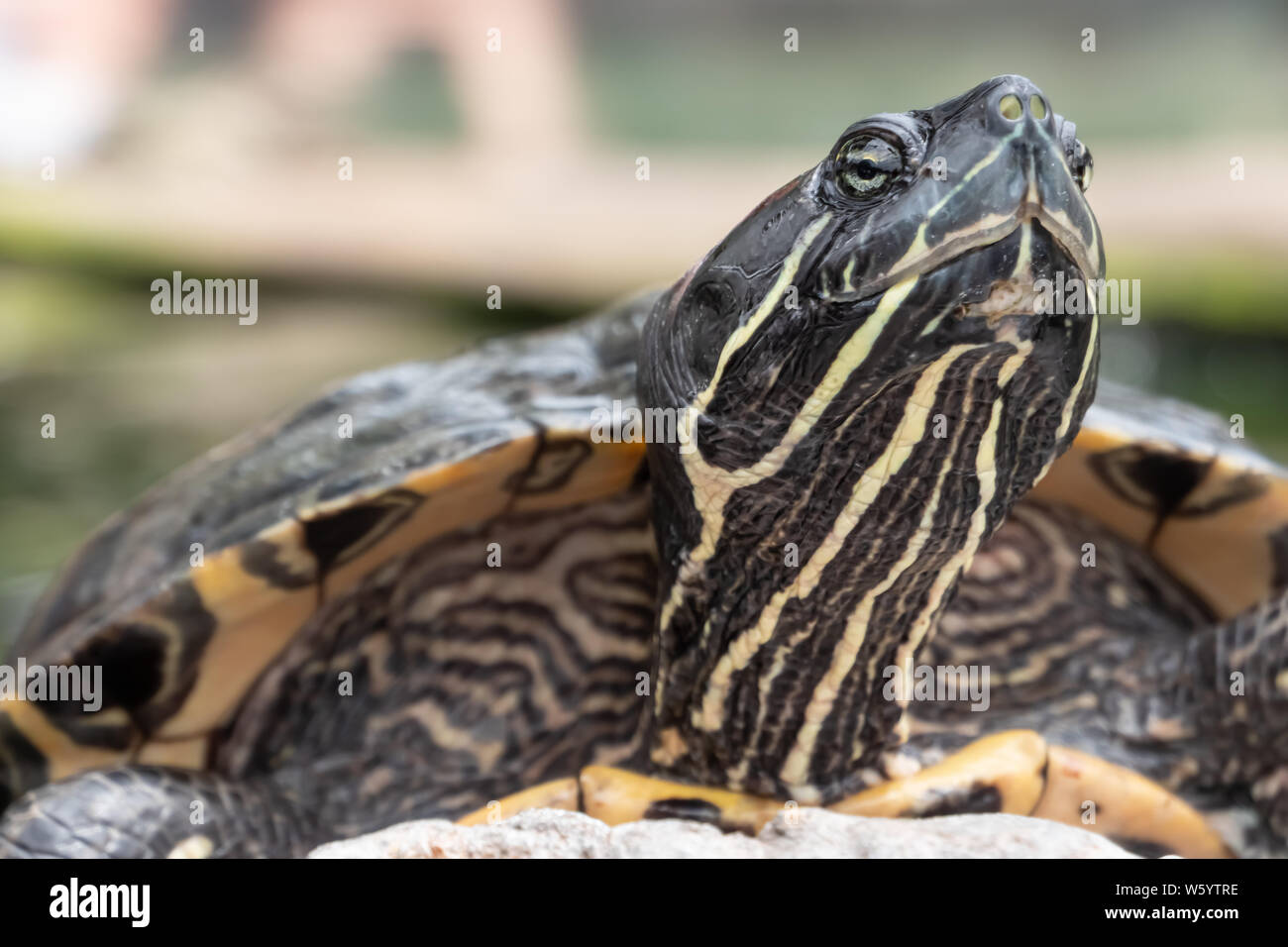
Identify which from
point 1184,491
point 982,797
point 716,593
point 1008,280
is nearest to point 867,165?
point 1008,280

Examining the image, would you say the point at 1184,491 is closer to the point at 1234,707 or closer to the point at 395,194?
Result: the point at 1234,707

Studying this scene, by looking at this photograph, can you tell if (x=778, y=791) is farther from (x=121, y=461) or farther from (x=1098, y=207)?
(x=1098, y=207)

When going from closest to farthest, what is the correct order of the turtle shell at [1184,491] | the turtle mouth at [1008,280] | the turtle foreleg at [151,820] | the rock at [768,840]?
the turtle mouth at [1008,280], the rock at [768,840], the turtle foreleg at [151,820], the turtle shell at [1184,491]

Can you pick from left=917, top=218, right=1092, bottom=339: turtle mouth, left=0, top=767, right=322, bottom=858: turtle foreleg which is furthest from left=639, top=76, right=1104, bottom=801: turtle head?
left=0, top=767, right=322, bottom=858: turtle foreleg

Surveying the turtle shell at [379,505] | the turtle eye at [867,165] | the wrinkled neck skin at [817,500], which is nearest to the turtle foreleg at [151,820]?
the turtle shell at [379,505]

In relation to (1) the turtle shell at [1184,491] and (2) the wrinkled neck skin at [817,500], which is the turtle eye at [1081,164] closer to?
(2) the wrinkled neck skin at [817,500]

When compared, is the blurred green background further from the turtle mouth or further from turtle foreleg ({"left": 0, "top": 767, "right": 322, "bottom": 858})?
the turtle mouth

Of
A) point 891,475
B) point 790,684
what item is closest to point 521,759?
point 790,684
